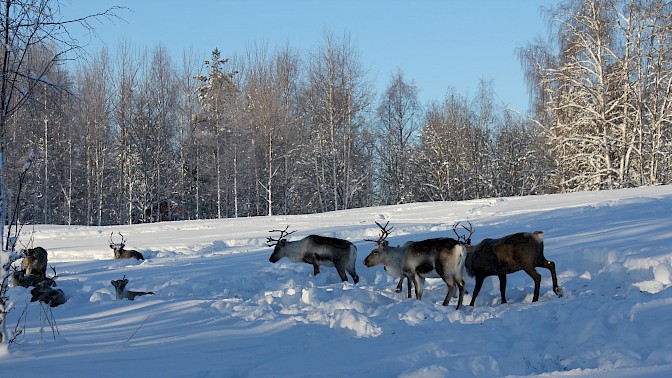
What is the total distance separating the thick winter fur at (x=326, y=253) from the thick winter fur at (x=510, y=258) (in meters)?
3.38

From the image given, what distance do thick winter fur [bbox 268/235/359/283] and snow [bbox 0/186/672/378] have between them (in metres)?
0.28

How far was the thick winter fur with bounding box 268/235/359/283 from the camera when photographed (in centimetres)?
1167

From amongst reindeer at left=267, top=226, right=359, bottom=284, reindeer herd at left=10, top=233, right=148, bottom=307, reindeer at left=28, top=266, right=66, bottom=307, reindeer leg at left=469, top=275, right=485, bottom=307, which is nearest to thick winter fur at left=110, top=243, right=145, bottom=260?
reindeer herd at left=10, top=233, right=148, bottom=307

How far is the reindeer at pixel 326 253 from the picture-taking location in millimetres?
11672

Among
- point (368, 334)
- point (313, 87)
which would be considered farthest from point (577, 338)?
point (313, 87)

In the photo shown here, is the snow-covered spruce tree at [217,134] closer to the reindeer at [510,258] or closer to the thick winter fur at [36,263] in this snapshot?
the thick winter fur at [36,263]

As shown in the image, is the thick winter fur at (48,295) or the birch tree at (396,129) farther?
the birch tree at (396,129)

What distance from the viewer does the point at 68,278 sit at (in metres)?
12.4

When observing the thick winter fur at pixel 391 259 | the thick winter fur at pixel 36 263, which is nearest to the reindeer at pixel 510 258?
the thick winter fur at pixel 391 259

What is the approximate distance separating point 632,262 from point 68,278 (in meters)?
11.5

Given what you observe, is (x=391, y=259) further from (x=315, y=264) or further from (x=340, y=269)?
(x=315, y=264)

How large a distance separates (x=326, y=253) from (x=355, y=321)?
17.4 feet

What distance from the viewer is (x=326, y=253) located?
11891 mm

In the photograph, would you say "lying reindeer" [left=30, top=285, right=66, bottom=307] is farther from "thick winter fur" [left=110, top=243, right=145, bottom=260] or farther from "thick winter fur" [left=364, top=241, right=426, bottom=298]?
"thick winter fur" [left=110, top=243, right=145, bottom=260]
